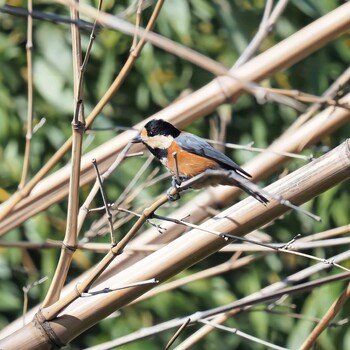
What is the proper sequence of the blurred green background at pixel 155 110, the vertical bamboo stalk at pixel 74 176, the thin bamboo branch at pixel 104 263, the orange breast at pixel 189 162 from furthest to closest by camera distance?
the blurred green background at pixel 155 110 < the orange breast at pixel 189 162 < the vertical bamboo stalk at pixel 74 176 < the thin bamboo branch at pixel 104 263

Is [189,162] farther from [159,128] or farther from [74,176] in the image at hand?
[74,176]

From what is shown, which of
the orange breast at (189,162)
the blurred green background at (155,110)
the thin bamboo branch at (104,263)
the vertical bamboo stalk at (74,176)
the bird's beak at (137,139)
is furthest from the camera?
the blurred green background at (155,110)

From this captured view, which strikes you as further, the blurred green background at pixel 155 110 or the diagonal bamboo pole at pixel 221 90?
the blurred green background at pixel 155 110

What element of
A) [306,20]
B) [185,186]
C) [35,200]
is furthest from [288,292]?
[306,20]

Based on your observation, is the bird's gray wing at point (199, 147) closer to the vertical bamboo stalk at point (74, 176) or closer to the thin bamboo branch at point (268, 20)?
the thin bamboo branch at point (268, 20)

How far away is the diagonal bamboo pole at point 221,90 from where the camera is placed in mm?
1900

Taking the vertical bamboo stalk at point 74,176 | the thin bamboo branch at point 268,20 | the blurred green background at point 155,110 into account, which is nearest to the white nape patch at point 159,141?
the thin bamboo branch at point 268,20

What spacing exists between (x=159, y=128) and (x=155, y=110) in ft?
5.52

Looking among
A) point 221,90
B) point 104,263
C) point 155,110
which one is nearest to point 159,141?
point 221,90

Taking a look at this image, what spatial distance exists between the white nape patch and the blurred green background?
112 cm

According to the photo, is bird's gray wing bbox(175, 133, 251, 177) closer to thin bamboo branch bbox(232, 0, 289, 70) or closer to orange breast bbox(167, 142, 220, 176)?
orange breast bbox(167, 142, 220, 176)

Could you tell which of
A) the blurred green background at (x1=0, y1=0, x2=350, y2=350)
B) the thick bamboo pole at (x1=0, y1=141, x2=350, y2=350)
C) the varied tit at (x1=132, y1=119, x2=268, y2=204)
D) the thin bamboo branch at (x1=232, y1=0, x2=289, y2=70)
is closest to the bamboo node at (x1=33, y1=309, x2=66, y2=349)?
the thick bamboo pole at (x1=0, y1=141, x2=350, y2=350)

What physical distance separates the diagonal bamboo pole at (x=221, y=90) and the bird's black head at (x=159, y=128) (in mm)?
92

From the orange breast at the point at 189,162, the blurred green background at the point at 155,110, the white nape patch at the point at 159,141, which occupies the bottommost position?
the orange breast at the point at 189,162
